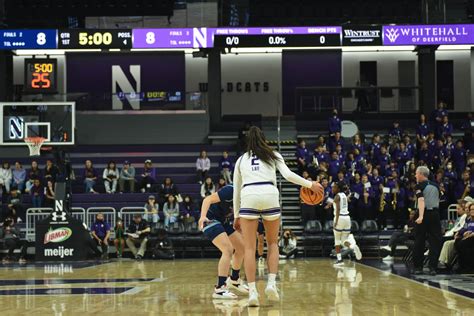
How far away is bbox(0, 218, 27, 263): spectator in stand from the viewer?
24.5m

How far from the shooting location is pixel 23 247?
80.2ft

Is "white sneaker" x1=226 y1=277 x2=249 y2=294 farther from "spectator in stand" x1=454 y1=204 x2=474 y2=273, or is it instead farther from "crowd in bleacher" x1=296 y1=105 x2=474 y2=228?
"crowd in bleacher" x1=296 y1=105 x2=474 y2=228

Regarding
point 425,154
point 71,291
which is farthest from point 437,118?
point 71,291

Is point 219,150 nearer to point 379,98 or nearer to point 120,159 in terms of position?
point 120,159

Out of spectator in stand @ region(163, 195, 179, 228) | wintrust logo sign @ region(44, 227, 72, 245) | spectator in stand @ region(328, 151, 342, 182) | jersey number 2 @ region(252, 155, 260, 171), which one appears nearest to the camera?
jersey number 2 @ region(252, 155, 260, 171)

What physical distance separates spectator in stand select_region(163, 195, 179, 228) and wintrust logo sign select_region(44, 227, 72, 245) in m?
3.61

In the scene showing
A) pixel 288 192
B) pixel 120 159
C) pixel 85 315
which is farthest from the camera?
pixel 120 159

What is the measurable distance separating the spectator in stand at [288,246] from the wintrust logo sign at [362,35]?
971 cm

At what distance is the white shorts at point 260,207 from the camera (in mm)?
9695

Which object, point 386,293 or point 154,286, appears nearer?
point 386,293

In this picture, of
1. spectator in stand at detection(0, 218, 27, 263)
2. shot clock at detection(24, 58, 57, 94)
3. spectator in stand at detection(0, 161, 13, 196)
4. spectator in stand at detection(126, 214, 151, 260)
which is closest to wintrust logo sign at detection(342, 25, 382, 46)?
shot clock at detection(24, 58, 57, 94)

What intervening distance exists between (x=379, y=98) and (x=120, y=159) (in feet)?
35.6

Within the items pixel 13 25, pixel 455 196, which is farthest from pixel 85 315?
pixel 13 25

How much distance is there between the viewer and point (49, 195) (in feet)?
89.4
